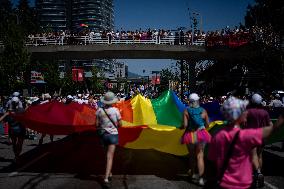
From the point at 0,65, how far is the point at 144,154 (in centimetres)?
2686

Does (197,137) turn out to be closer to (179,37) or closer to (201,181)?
(201,181)

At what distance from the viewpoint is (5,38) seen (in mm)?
38000

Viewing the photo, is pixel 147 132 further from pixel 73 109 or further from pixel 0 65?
pixel 0 65

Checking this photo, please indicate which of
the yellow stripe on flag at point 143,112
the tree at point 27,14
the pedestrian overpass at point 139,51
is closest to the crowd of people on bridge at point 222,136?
the yellow stripe on flag at point 143,112

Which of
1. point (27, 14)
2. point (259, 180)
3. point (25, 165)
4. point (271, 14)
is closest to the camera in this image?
point (259, 180)

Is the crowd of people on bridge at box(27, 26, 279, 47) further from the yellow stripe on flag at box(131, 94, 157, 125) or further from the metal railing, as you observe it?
the yellow stripe on flag at box(131, 94, 157, 125)

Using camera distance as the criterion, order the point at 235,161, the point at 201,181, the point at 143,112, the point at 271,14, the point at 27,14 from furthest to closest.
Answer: the point at 27,14 < the point at 271,14 < the point at 143,112 < the point at 201,181 < the point at 235,161

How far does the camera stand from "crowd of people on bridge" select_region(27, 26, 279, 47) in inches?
1389

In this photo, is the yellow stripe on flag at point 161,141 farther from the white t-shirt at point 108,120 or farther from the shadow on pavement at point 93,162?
the white t-shirt at point 108,120

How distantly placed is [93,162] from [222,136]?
23.8 feet

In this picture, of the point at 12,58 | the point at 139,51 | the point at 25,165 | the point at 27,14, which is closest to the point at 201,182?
the point at 25,165

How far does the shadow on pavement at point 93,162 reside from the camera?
9.68 meters

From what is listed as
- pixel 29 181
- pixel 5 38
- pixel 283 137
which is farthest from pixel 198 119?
pixel 5 38

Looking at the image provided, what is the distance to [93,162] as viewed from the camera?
1090 cm
